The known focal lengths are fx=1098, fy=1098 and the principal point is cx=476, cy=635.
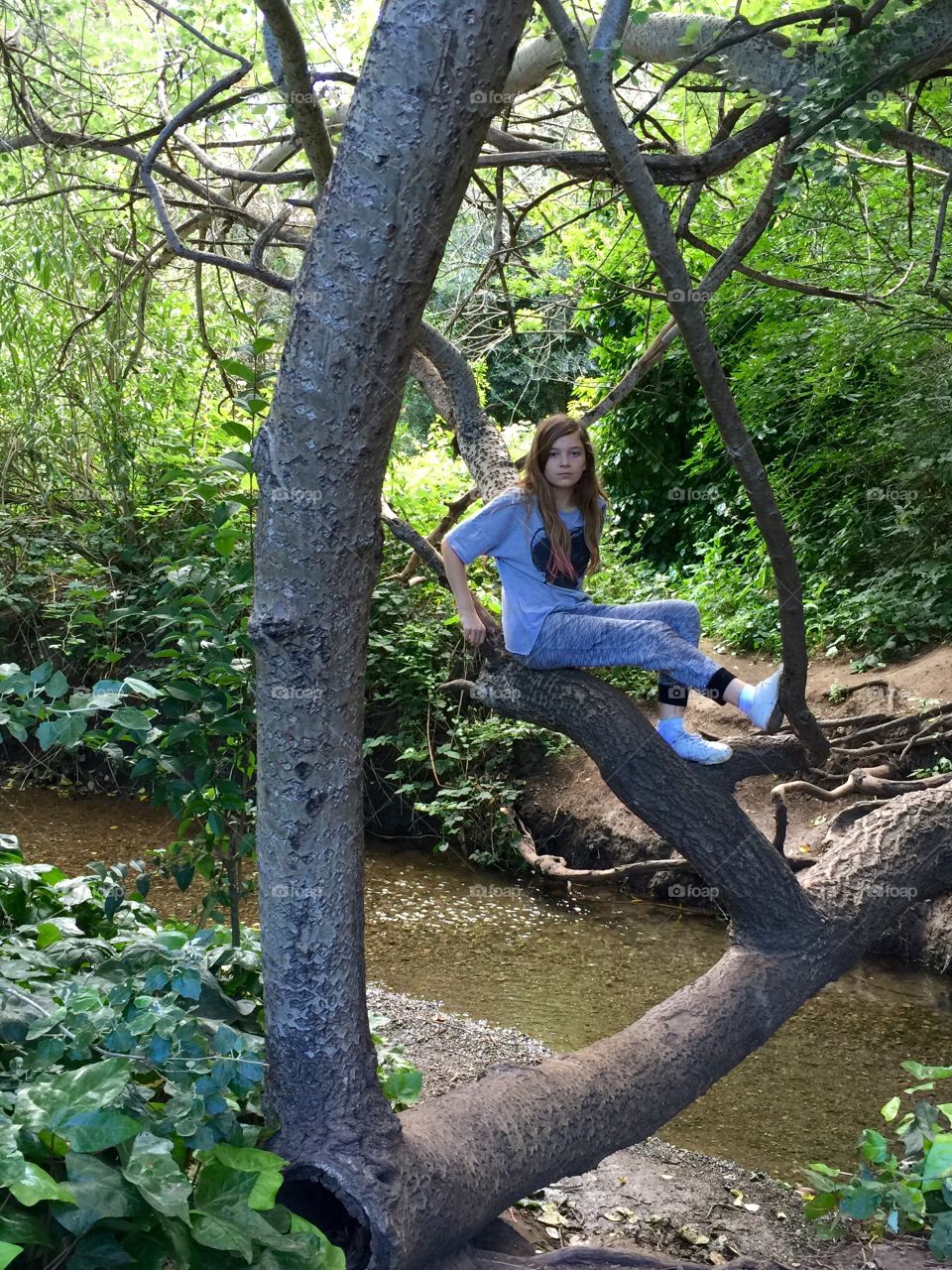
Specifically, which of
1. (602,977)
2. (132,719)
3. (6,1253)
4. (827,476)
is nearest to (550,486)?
(132,719)

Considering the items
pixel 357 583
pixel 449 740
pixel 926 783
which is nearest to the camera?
pixel 357 583

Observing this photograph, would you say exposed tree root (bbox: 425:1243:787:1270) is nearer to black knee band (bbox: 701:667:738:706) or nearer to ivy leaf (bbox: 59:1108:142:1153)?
ivy leaf (bbox: 59:1108:142:1153)

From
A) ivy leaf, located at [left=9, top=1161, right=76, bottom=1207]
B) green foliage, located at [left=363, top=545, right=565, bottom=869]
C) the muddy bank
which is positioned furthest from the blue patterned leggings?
green foliage, located at [left=363, top=545, right=565, bottom=869]

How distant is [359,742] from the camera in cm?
218

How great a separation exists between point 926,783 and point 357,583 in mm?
3601

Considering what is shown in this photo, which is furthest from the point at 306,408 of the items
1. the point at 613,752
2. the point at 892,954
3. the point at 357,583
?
the point at 892,954

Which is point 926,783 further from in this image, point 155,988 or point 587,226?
point 587,226

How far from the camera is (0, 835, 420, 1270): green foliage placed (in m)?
1.71

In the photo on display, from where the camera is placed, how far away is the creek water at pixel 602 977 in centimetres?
427

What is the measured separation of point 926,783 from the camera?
189 inches

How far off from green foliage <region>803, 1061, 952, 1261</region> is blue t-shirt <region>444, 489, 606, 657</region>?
1.67 m

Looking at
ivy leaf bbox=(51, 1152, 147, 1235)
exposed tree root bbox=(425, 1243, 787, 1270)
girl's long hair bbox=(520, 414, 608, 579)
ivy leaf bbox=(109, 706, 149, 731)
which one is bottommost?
exposed tree root bbox=(425, 1243, 787, 1270)

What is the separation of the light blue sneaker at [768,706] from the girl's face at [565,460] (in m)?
0.88

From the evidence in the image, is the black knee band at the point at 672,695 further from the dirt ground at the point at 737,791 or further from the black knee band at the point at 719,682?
the dirt ground at the point at 737,791
